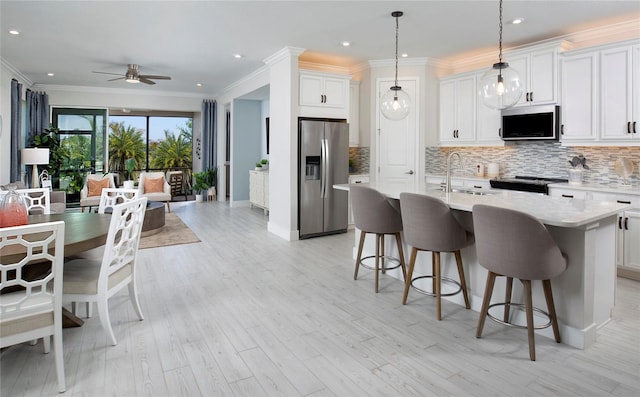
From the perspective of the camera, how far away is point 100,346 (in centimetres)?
253

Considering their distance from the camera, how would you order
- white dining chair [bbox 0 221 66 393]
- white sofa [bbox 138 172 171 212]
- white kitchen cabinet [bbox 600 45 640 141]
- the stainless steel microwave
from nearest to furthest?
white dining chair [bbox 0 221 66 393]
white kitchen cabinet [bbox 600 45 640 141]
the stainless steel microwave
white sofa [bbox 138 172 171 212]

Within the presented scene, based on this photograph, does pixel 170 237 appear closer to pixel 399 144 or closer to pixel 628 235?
pixel 399 144

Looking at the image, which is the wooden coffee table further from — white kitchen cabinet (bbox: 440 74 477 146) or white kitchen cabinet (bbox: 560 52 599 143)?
white kitchen cabinet (bbox: 560 52 599 143)

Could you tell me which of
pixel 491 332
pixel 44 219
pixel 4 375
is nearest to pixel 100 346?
pixel 4 375

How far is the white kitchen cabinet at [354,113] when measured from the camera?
21.2 feet

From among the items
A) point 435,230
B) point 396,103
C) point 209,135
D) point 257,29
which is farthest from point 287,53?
point 209,135

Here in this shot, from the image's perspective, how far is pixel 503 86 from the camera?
9.84 feet

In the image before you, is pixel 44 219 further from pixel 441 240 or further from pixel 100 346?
pixel 441 240

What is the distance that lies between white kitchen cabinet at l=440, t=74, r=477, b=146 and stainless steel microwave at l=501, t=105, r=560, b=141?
1.90ft

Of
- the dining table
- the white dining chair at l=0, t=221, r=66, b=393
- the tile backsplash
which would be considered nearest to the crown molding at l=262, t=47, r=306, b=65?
the tile backsplash

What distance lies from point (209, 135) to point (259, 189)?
2.76 metres

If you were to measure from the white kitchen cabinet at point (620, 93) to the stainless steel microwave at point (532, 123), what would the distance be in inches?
19.7

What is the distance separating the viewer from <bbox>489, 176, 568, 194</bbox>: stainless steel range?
4.52 m

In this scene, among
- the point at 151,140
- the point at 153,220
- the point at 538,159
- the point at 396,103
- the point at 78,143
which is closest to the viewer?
the point at 396,103
